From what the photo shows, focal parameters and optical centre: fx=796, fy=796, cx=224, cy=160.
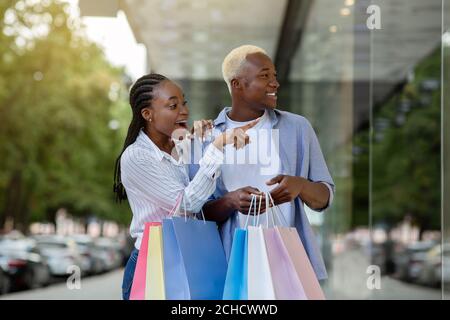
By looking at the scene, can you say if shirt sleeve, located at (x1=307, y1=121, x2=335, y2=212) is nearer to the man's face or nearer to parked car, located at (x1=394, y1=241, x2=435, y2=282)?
the man's face

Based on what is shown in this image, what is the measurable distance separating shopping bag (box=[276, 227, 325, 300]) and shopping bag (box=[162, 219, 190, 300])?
314 mm

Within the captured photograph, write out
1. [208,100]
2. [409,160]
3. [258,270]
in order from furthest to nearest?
1. [409,160]
2. [208,100]
3. [258,270]

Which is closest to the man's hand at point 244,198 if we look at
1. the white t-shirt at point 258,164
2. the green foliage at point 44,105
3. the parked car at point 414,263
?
the white t-shirt at point 258,164

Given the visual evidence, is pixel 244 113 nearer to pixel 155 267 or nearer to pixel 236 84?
pixel 236 84

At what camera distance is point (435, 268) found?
17359 millimetres

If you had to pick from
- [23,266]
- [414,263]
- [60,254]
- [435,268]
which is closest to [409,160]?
[414,263]

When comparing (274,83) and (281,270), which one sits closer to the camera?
(281,270)

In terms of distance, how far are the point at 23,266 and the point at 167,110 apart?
1245cm

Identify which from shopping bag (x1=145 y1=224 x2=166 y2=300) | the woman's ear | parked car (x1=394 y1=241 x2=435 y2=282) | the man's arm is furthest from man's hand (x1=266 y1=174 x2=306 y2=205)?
parked car (x1=394 y1=241 x2=435 y2=282)

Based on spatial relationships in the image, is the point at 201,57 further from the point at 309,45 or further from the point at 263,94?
the point at 263,94

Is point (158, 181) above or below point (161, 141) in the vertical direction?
below

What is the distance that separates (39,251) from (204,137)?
45.7ft

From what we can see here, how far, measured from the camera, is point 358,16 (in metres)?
9.78

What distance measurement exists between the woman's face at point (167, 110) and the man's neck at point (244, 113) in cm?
18
